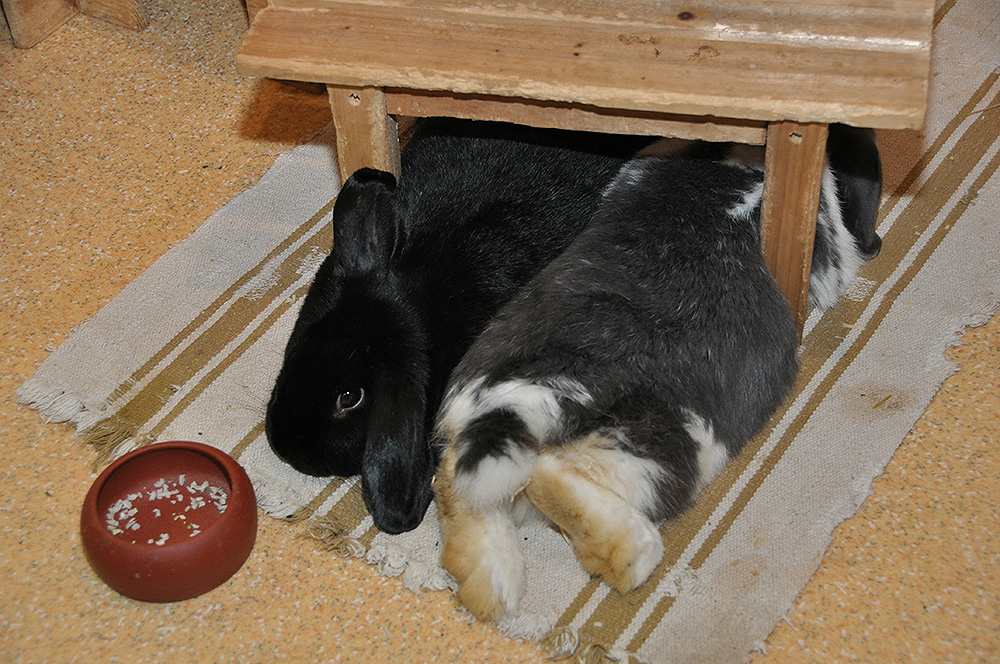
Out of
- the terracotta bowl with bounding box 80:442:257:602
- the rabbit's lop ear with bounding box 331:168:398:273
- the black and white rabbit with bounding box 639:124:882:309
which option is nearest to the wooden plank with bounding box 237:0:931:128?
the rabbit's lop ear with bounding box 331:168:398:273

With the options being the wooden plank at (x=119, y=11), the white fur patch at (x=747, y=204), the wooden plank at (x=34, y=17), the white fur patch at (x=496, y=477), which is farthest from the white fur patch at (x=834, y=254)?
the wooden plank at (x=34, y=17)

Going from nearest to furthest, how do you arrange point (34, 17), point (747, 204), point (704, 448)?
point (704, 448) < point (747, 204) < point (34, 17)

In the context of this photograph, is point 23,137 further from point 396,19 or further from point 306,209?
point 396,19

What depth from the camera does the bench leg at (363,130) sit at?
175cm

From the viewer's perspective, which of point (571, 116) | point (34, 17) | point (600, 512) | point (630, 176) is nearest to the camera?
point (600, 512)

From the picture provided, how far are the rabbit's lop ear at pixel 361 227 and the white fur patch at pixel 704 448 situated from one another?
1.92 feet

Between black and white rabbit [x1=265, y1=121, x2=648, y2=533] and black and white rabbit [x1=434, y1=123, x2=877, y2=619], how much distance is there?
80 millimetres

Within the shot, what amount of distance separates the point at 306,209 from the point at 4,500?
0.88 m

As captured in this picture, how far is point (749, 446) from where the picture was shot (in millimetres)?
1815

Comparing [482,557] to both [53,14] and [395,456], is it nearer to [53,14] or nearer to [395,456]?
[395,456]

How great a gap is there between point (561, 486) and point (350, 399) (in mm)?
389

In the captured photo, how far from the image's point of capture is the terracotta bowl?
5.04 ft

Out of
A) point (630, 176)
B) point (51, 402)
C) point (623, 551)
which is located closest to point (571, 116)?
point (630, 176)

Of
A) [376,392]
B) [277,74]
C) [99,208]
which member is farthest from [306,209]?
[376,392]
